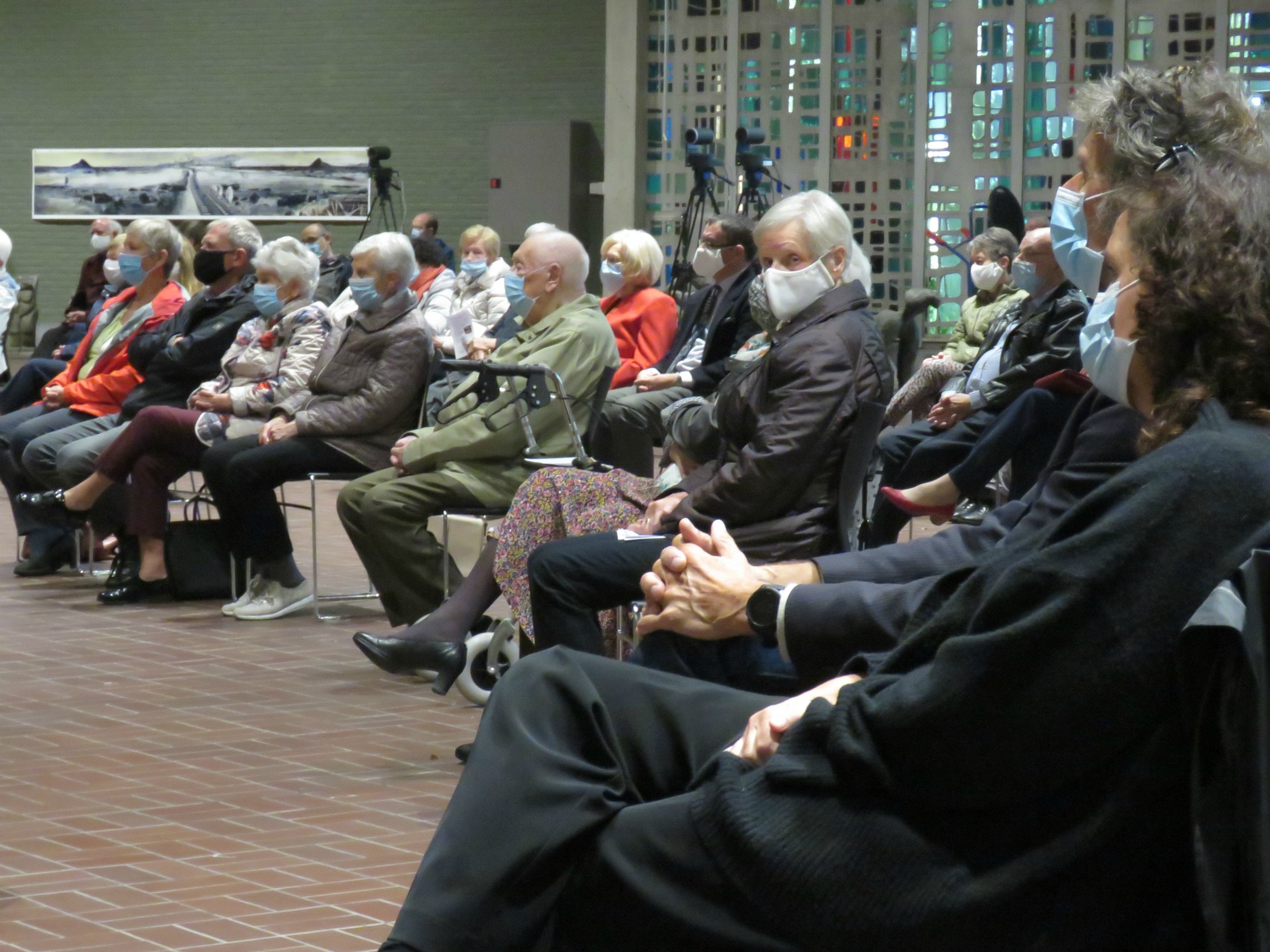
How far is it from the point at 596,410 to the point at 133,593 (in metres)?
2.38

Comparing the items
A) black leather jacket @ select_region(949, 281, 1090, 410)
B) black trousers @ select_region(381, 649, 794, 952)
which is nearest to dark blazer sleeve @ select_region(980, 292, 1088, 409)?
black leather jacket @ select_region(949, 281, 1090, 410)

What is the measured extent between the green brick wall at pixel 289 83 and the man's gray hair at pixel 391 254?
10293mm

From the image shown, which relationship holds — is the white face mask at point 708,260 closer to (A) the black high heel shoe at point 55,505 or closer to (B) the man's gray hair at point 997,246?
(B) the man's gray hair at point 997,246

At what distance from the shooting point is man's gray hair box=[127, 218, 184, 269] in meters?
7.04

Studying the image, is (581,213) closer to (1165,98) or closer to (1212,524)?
(1165,98)

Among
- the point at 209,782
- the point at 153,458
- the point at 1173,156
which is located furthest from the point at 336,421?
the point at 1173,156

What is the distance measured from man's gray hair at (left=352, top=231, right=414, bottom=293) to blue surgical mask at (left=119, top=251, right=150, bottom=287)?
1.56 metres

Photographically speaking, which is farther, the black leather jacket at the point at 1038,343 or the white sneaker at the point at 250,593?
the white sneaker at the point at 250,593

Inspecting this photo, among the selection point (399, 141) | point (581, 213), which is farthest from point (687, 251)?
point (399, 141)

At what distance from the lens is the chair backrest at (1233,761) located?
4.37 ft

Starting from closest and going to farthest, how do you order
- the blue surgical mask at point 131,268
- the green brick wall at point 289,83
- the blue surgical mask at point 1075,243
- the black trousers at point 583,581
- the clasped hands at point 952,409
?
the blue surgical mask at point 1075,243
the black trousers at point 583,581
the clasped hands at point 952,409
the blue surgical mask at point 131,268
the green brick wall at point 289,83

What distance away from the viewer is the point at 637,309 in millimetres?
7570

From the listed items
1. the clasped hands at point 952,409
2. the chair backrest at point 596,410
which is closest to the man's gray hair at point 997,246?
the clasped hands at point 952,409

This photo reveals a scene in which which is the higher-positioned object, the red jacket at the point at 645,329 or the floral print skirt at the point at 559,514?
the red jacket at the point at 645,329
